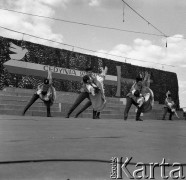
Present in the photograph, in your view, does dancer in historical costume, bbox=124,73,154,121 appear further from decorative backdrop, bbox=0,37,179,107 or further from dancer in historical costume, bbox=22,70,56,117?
decorative backdrop, bbox=0,37,179,107

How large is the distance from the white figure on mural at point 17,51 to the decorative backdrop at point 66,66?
0.68 feet

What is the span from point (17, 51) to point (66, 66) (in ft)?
12.7

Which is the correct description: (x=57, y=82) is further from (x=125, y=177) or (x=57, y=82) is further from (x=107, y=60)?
(x=125, y=177)

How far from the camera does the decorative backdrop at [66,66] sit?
18391 mm

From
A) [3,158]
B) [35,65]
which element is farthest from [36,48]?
[3,158]

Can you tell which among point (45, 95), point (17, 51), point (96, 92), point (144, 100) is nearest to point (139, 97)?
point (144, 100)

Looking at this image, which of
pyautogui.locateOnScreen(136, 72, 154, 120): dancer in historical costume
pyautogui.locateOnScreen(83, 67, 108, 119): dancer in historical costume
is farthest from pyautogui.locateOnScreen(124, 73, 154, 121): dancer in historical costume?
pyautogui.locateOnScreen(83, 67, 108, 119): dancer in historical costume

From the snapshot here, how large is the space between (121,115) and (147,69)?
34.5 feet

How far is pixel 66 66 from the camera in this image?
2214 centimetres

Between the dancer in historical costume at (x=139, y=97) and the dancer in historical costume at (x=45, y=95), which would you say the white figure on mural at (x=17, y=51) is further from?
the dancer in historical costume at (x=139, y=97)

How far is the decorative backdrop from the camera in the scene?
18.4m

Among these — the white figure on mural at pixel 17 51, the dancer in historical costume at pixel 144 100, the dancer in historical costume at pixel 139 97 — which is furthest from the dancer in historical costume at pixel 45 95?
the white figure on mural at pixel 17 51

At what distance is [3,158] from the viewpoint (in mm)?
2387

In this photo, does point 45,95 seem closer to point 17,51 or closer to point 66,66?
point 17,51
